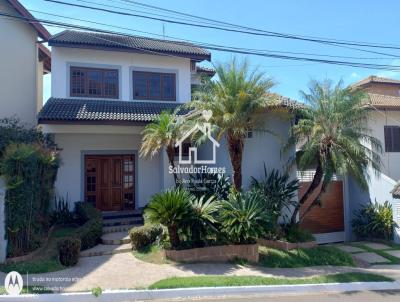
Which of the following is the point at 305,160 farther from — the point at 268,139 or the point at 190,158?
the point at 190,158

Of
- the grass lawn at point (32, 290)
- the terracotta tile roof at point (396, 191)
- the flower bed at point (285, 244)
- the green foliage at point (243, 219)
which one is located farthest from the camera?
the terracotta tile roof at point (396, 191)

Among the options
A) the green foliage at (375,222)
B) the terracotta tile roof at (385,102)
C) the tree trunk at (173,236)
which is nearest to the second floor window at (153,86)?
the tree trunk at (173,236)

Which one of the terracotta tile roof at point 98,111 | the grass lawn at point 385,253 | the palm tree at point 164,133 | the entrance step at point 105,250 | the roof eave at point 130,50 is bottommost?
the grass lawn at point 385,253

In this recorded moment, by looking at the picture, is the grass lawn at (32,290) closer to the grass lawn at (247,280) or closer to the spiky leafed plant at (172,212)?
the grass lawn at (247,280)

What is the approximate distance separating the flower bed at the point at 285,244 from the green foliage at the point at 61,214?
7.43 m

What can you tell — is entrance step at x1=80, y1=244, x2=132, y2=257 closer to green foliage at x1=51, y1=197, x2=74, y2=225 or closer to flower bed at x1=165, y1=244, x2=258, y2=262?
flower bed at x1=165, y1=244, x2=258, y2=262

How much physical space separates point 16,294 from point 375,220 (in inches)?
551

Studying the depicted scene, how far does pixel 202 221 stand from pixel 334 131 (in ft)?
17.8

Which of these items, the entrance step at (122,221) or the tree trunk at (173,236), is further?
the entrance step at (122,221)

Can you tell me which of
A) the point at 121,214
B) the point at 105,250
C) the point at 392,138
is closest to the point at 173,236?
the point at 105,250

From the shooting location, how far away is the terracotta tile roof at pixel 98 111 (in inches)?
523

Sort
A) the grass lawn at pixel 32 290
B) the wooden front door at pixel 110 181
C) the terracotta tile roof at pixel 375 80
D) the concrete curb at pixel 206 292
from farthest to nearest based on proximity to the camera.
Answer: the terracotta tile roof at pixel 375 80, the wooden front door at pixel 110 181, the grass lawn at pixel 32 290, the concrete curb at pixel 206 292

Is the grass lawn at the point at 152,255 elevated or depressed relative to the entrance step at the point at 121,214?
depressed

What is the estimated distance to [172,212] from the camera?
367 inches
